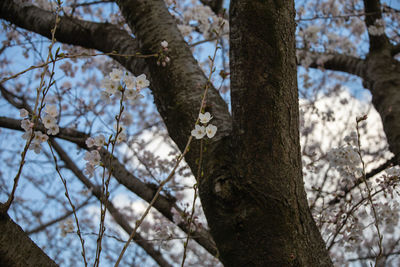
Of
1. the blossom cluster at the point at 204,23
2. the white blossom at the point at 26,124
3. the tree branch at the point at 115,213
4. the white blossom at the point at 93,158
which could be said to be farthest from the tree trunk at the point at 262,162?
the blossom cluster at the point at 204,23

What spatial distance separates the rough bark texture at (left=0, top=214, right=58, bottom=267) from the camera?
83 centimetres

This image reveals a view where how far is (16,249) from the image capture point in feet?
2.78

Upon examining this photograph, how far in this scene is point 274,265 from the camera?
1.01 m

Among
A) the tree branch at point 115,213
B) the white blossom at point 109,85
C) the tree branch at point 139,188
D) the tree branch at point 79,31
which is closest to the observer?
the white blossom at point 109,85

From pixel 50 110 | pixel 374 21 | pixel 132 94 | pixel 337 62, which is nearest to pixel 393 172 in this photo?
pixel 132 94

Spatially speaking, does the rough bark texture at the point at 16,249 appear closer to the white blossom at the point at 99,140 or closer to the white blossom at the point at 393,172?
the white blossom at the point at 99,140

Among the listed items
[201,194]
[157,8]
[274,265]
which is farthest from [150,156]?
[274,265]

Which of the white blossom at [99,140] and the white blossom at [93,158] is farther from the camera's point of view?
the white blossom at [93,158]

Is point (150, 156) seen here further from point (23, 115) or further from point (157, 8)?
point (23, 115)

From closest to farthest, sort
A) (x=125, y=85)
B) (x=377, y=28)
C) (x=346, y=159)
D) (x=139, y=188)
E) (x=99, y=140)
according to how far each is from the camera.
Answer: (x=125, y=85), (x=99, y=140), (x=346, y=159), (x=139, y=188), (x=377, y=28)

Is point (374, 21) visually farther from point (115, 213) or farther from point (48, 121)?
point (48, 121)

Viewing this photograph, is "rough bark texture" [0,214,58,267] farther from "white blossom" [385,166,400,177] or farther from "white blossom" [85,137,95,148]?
"white blossom" [385,166,400,177]

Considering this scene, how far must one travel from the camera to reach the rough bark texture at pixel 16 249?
2.72 feet

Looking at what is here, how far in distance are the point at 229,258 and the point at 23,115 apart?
2.92 ft
